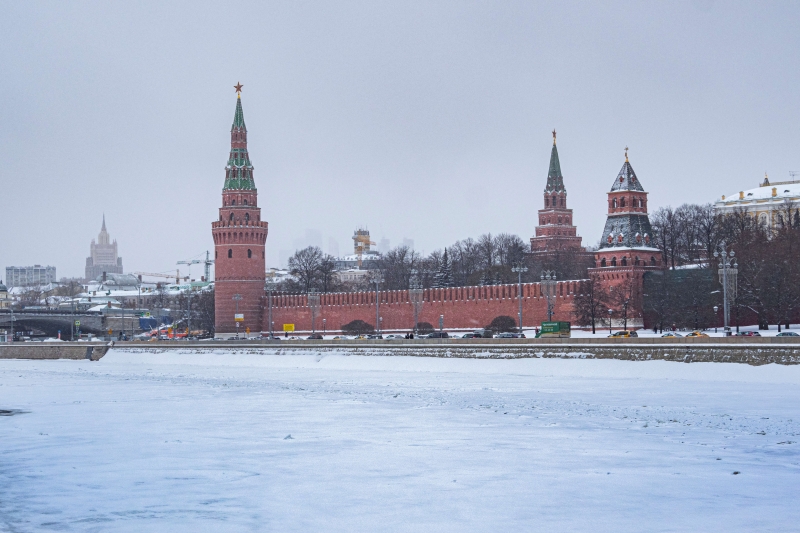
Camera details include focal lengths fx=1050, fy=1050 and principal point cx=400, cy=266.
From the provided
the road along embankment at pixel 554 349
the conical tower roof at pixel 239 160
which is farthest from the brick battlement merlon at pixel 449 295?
the road along embankment at pixel 554 349

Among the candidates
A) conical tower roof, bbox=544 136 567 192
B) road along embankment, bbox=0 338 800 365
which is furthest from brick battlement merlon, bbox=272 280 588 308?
conical tower roof, bbox=544 136 567 192

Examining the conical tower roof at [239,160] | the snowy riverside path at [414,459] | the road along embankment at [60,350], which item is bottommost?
the snowy riverside path at [414,459]

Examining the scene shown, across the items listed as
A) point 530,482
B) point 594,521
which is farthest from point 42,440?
point 594,521

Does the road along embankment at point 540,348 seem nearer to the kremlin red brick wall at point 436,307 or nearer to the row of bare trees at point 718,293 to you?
the row of bare trees at point 718,293

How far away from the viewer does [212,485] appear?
538 inches

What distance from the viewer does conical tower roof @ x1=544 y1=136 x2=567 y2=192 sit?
102 m

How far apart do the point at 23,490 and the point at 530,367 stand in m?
26.1

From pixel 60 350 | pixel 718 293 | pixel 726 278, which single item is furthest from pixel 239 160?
pixel 726 278

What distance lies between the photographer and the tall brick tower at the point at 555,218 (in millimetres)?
100625

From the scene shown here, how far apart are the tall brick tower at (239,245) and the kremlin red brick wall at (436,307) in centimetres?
205

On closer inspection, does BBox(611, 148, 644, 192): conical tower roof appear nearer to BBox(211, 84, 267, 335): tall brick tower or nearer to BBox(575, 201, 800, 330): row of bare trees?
BBox(575, 201, 800, 330): row of bare trees

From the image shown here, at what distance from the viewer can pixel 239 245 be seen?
78750 mm

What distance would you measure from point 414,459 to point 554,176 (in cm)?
8955

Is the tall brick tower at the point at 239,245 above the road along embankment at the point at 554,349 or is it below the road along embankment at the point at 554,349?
above
